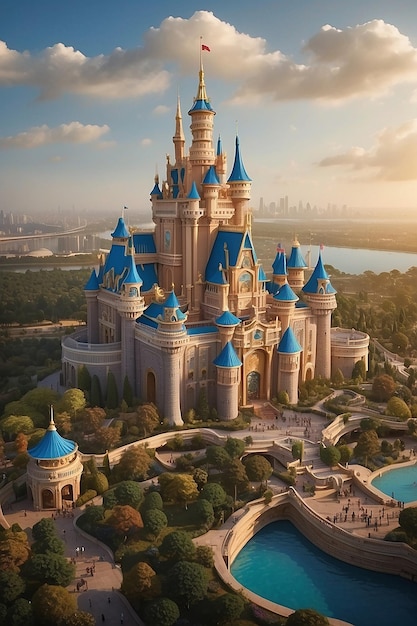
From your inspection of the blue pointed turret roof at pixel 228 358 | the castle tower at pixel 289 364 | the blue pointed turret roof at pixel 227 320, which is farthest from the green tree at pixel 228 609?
the castle tower at pixel 289 364

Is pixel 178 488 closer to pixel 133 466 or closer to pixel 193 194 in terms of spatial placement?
pixel 133 466

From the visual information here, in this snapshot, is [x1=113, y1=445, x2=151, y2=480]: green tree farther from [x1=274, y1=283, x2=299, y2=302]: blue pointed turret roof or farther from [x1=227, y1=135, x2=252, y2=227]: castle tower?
[x1=227, y1=135, x2=252, y2=227]: castle tower

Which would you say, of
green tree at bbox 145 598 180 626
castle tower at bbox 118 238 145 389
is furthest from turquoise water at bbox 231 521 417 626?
castle tower at bbox 118 238 145 389

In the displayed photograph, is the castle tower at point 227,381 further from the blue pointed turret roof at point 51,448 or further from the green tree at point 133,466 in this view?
the blue pointed turret roof at point 51,448

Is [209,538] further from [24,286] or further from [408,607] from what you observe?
[24,286]

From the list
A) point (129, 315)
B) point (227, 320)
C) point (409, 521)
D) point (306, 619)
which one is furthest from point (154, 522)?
point (129, 315)

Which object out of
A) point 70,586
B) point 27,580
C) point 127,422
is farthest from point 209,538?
point 127,422
